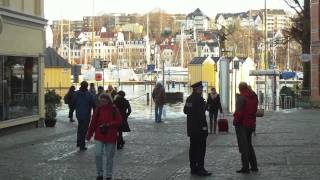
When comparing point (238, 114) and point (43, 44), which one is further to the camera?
point (43, 44)

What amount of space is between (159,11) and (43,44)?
438 ft

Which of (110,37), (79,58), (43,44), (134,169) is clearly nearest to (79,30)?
(110,37)

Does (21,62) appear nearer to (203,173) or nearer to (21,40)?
(21,40)

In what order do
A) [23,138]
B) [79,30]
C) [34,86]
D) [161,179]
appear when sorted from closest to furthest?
[161,179] → [23,138] → [34,86] → [79,30]

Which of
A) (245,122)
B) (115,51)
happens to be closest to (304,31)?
(245,122)

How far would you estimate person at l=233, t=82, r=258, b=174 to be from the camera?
43.7 ft

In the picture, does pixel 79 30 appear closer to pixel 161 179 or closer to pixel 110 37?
pixel 110 37

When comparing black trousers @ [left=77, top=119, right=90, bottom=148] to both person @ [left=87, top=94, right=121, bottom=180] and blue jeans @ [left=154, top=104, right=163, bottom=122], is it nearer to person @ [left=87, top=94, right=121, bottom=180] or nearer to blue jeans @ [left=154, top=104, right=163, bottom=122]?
person @ [left=87, top=94, right=121, bottom=180]

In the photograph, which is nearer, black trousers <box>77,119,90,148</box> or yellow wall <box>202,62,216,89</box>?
black trousers <box>77,119,90,148</box>

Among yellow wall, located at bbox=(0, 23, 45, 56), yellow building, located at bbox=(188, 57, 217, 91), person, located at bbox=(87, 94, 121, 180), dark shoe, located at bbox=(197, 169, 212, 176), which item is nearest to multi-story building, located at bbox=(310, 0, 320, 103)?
yellow building, located at bbox=(188, 57, 217, 91)

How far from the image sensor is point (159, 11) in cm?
15850

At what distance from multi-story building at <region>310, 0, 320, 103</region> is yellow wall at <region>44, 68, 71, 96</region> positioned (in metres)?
26.4

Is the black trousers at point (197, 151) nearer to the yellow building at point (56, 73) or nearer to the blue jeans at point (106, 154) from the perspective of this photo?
the blue jeans at point (106, 154)

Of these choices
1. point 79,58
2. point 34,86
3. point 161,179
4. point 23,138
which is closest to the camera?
point 161,179
